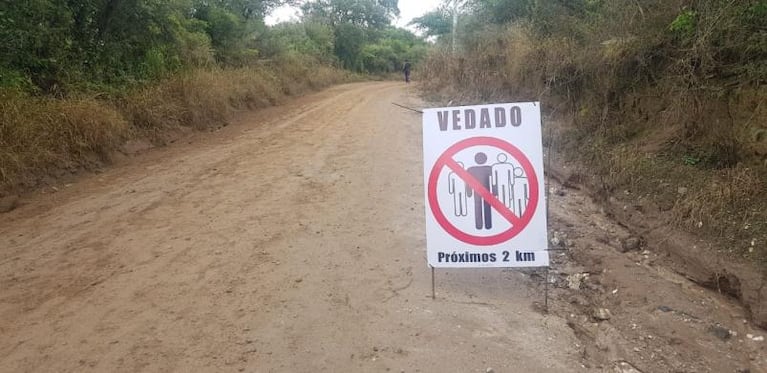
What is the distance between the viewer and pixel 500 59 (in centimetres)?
1126

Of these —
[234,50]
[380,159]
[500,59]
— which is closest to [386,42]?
[234,50]

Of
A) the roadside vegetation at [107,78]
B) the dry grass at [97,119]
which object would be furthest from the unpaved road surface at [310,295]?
the roadside vegetation at [107,78]

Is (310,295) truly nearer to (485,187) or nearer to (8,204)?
(485,187)

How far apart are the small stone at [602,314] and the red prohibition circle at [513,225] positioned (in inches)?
30.4

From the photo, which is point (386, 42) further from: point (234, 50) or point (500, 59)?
point (500, 59)

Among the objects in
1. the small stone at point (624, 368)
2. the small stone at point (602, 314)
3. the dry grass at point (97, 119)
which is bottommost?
the small stone at point (624, 368)

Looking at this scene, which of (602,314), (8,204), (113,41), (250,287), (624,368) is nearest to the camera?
(624,368)

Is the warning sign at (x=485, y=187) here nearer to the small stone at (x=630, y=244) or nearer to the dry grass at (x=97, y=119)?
the small stone at (x=630, y=244)

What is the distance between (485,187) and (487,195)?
0.19 ft

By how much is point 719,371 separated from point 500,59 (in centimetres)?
905

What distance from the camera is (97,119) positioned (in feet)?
26.0

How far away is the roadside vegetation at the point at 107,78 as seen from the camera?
23.0ft

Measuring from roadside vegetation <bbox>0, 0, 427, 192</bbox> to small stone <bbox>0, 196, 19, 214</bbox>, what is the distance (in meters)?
0.18

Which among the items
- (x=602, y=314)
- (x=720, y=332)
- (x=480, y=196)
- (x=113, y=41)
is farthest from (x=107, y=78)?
(x=720, y=332)
